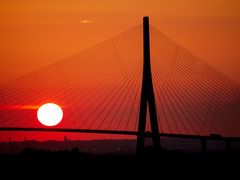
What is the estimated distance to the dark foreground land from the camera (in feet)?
112

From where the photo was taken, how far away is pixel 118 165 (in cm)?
3675

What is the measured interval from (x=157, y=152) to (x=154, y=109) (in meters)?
2.32

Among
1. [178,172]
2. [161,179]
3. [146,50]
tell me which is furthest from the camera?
[146,50]

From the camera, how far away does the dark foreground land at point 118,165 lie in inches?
1339

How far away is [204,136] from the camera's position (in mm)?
50281

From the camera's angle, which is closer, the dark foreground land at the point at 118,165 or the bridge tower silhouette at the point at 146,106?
the dark foreground land at the point at 118,165

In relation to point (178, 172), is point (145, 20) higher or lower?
higher

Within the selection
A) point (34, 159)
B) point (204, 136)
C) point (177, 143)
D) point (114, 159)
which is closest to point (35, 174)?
point (34, 159)

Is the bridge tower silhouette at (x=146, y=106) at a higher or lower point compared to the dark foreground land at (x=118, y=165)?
higher

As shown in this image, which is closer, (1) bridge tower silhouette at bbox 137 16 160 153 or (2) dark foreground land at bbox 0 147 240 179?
(2) dark foreground land at bbox 0 147 240 179

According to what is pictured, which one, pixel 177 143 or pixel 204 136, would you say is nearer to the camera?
pixel 204 136

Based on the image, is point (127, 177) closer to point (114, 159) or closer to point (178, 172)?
point (178, 172)

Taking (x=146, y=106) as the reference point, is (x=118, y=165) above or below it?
below

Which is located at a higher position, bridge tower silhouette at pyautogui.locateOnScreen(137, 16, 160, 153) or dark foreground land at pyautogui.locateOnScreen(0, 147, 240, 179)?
bridge tower silhouette at pyautogui.locateOnScreen(137, 16, 160, 153)
